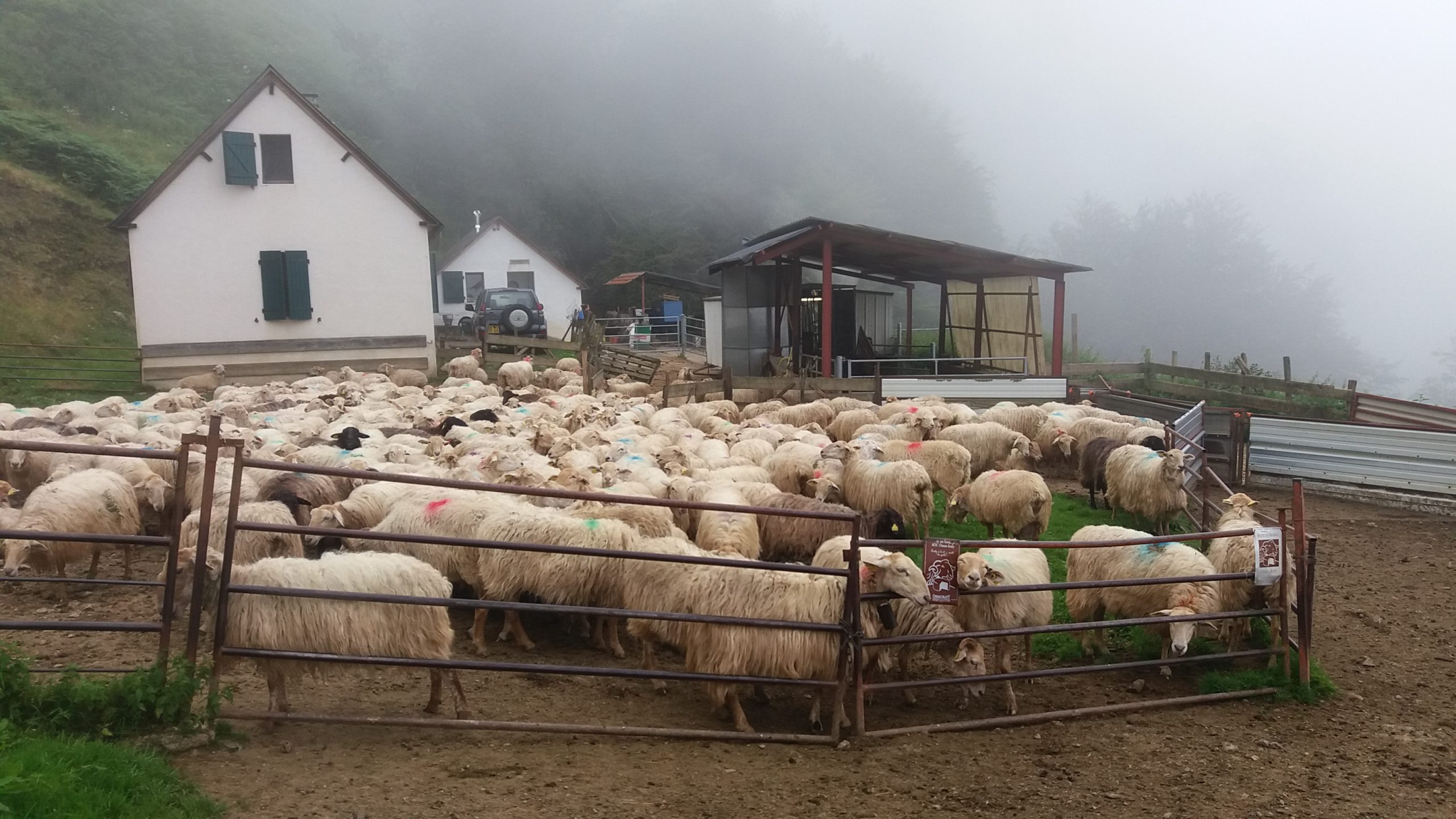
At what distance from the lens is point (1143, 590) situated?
798cm

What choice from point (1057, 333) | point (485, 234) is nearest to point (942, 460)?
point (1057, 333)

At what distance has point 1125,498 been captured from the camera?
1266cm

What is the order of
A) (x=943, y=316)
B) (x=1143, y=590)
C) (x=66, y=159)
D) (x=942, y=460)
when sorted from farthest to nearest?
(x=66, y=159) → (x=943, y=316) → (x=942, y=460) → (x=1143, y=590)

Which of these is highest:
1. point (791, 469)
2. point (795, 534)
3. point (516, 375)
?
point (516, 375)

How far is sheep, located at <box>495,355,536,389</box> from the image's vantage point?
2694 centimetres

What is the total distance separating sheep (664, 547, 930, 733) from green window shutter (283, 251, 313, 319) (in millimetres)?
23875

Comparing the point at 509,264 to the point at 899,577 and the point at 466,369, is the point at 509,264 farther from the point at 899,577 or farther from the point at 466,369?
the point at 899,577

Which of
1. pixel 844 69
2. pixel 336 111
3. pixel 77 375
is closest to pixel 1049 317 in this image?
pixel 844 69

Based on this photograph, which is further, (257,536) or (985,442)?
(985,442)

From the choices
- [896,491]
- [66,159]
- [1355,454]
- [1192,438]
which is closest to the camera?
[896,491]

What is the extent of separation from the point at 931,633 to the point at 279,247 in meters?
25.4

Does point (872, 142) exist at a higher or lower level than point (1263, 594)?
higher

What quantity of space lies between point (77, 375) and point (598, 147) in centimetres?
7139

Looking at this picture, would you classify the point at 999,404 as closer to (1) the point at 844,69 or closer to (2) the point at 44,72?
(2) the point at 44,72
